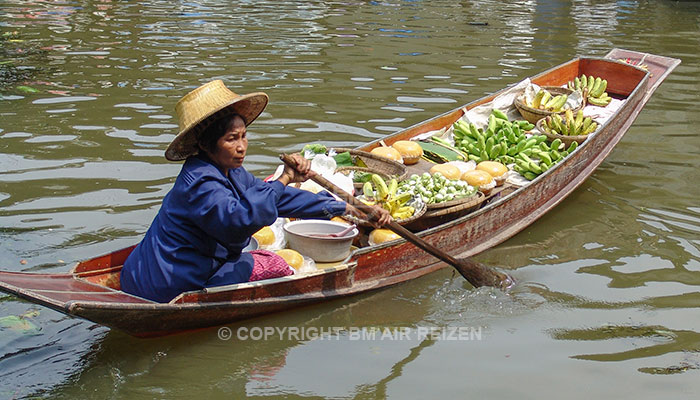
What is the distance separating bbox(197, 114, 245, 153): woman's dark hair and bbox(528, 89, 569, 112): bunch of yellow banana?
13.2ft

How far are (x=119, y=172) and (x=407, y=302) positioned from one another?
10.4 feet

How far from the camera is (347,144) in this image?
23.3 ft

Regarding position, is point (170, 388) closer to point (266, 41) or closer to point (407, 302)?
point (407, 302)

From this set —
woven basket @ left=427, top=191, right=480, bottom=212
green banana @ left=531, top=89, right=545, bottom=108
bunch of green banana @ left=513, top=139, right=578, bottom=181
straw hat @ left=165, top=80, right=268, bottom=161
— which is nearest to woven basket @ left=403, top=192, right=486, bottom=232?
woven basket @ left=427, top=191, right=480, bottom=212

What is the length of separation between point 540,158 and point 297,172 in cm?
253

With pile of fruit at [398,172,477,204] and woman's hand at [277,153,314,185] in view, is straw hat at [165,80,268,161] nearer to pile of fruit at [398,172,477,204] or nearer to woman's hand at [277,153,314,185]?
woman's hand at [277,153,314,185]

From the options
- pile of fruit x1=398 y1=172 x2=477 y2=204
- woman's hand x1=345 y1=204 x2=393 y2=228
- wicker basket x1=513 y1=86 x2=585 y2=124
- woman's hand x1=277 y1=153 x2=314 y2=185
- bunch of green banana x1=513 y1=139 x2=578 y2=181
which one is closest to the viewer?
woman's hand x1=277 y1=153 x2=314 y2=185

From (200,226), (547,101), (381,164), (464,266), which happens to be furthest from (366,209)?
(547,101)

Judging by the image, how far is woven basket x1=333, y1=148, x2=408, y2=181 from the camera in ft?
17.0

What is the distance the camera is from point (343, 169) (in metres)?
5.16

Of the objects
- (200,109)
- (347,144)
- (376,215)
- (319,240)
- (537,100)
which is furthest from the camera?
(347,144)

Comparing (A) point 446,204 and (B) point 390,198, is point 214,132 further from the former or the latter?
(A) point 446,204

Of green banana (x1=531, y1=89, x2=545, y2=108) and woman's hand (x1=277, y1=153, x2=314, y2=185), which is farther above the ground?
woman's hand (x1=277, y1=153, x2=314, y2=185)

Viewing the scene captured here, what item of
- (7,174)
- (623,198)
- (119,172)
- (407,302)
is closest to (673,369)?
(407,302)
